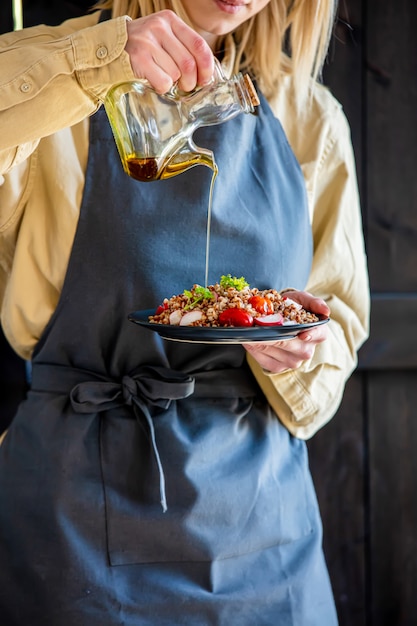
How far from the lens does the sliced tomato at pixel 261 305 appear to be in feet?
3.61

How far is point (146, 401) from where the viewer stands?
125cm

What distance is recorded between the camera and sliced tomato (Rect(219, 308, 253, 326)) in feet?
3.48

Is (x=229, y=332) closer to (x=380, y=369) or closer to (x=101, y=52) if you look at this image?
(x=101, y=52)

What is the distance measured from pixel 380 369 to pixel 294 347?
2.45 feet

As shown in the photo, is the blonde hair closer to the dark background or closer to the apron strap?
the dark background

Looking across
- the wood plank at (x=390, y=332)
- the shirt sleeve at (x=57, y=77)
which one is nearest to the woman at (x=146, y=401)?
the shirt sleeve at (x=57, y=77)

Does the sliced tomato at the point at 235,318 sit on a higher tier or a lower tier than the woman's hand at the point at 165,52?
lower

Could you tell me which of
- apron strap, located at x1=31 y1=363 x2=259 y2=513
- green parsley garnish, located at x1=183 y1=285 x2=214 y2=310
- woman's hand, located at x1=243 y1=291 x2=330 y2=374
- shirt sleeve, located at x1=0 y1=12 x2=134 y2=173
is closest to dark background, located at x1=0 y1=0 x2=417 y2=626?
apron strap, located at x1=31 y1=363 x2=259 y2=513

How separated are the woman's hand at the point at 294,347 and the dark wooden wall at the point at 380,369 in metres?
0.63

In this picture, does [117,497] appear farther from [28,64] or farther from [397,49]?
[397,49]

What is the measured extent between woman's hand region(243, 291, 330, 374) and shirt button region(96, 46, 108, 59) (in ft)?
1.40

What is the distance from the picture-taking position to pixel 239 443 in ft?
4.26

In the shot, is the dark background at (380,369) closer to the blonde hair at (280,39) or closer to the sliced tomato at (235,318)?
the blonde hair at (280,39)

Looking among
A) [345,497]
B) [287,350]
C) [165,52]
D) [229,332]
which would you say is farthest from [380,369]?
[165,52]
